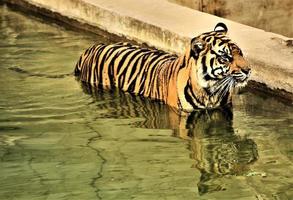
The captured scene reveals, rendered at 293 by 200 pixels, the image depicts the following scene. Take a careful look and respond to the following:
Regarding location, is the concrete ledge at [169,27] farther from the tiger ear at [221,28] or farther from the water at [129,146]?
the tiger ear at [221,28]

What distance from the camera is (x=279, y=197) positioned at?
220 inches

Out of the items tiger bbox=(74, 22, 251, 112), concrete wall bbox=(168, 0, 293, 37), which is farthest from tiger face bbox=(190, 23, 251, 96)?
concrete wall bbox=(168, 0, 293, 37)

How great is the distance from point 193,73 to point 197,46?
0.24 meters

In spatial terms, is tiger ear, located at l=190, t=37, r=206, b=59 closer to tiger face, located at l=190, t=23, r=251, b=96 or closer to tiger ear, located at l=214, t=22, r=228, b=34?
tiger face, located at l=190, t=23, r=251, b=96

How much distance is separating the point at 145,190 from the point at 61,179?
618 mm

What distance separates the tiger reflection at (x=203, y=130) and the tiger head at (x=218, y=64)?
0.90 ft

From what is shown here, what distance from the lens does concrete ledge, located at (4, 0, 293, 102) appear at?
26.1 ft

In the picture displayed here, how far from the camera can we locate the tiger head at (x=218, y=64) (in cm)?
716

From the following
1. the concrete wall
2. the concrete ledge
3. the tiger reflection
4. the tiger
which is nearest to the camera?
the tiger reflection

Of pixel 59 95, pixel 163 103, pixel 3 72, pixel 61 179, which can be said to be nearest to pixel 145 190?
pixel 61 179

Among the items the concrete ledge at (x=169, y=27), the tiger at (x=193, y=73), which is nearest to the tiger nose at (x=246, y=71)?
the tiger at (x=193, y=73)

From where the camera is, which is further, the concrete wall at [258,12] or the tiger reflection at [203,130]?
the concrete wall at [258,12]

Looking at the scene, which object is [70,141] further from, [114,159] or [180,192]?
[180,192]

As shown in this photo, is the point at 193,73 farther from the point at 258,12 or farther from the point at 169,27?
the point at 258,12
